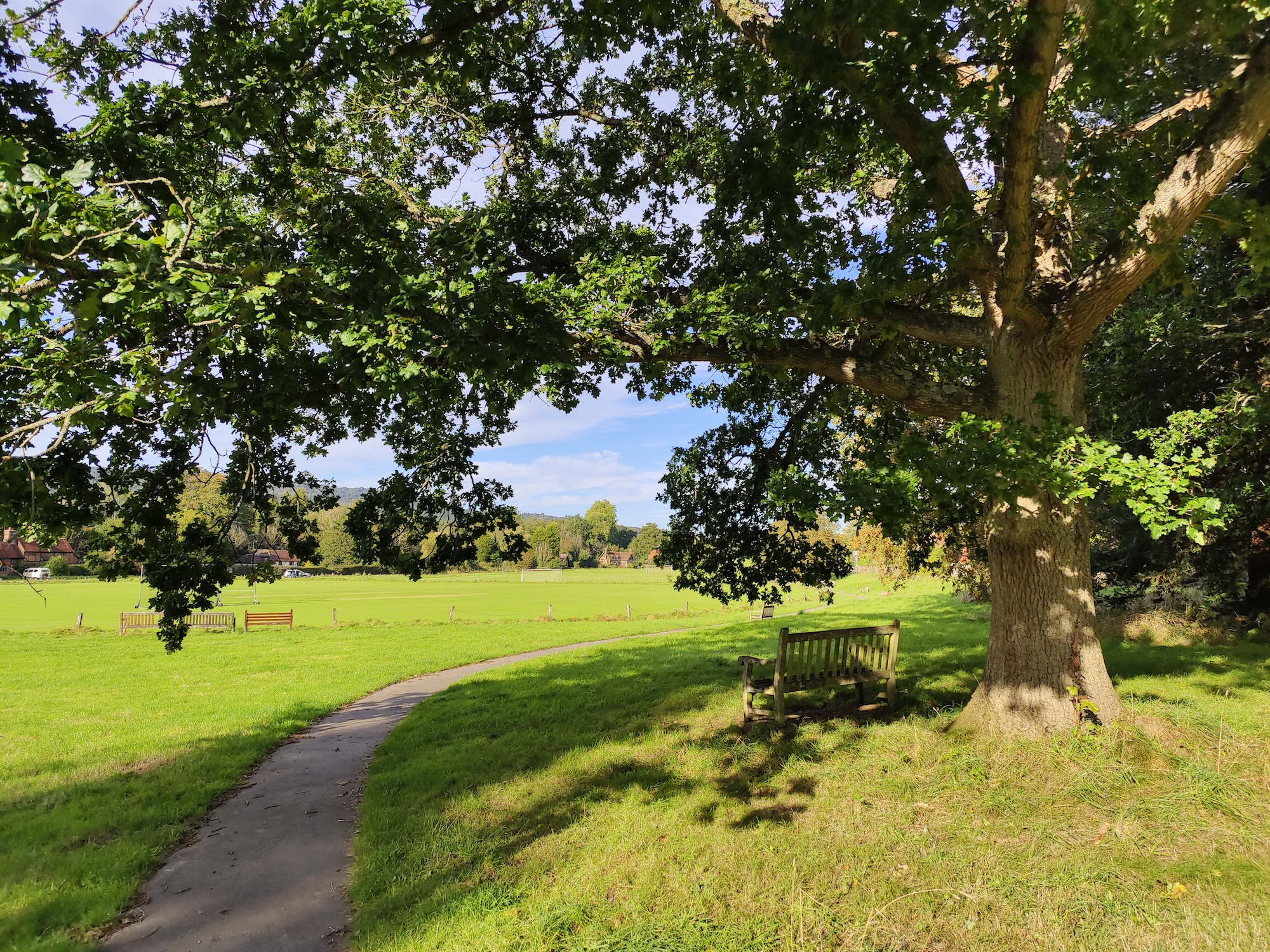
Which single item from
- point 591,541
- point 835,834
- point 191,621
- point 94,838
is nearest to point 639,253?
point 835,834

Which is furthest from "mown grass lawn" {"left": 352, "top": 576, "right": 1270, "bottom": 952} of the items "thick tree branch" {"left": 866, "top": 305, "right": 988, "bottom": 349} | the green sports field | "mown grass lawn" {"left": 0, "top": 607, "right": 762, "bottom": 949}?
the green sports field

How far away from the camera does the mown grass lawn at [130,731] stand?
5410 mm

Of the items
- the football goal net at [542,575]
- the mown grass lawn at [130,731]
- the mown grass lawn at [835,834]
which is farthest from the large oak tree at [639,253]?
the football goal net at [542,575]

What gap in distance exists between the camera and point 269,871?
17.8 feet

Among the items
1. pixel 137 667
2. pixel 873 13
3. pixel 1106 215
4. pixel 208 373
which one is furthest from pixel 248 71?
pixel 137 667

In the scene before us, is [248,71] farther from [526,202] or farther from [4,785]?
[4,785]

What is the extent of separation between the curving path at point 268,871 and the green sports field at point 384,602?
1088 centimetres

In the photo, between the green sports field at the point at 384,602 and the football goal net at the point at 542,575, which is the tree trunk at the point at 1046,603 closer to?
the green sports field at the point at 384,602

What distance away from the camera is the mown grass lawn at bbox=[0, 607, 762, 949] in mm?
5410

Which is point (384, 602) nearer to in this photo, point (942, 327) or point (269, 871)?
point (269, 871)

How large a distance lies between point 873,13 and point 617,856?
6545 mm

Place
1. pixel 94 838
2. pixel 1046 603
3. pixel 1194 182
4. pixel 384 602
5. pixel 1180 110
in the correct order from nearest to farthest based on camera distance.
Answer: pixel 1194 182 → pixel 1180 110 → pixel 94 838 → pixel 1046 603 → pixel 384 602

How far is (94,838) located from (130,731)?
5824 millimetres

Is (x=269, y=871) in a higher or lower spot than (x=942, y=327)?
lower
